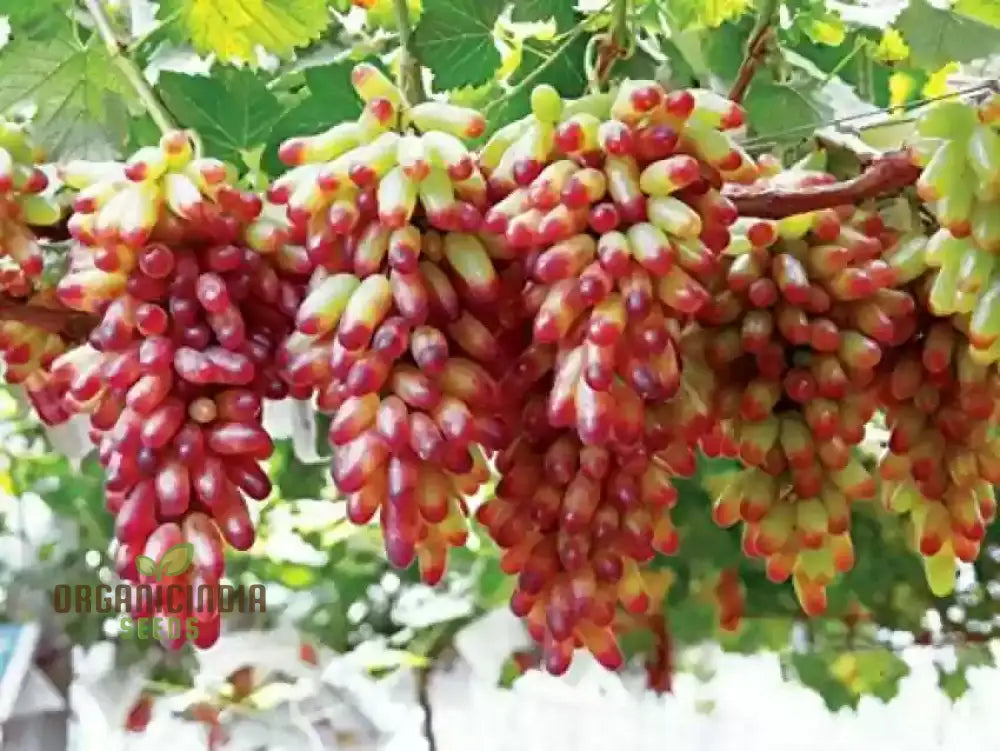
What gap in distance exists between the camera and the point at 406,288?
32 centimetres

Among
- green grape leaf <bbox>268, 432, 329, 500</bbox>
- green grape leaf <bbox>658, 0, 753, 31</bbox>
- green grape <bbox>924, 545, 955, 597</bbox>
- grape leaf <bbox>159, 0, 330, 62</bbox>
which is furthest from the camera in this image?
green grape leaf <bbox>268, 432, 329, 500</bbox>

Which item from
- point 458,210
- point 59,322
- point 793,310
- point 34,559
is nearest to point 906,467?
point 793,310

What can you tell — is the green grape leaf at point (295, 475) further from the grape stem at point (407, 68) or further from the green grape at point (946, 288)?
the green grape at point (946, 288)

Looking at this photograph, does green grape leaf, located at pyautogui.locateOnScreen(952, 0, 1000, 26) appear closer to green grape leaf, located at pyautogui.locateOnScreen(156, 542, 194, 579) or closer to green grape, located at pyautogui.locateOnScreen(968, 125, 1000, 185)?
green grape, located at pyautogui.locateOnScreen(968, 125, 1000, 185)

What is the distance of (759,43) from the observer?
515 mm

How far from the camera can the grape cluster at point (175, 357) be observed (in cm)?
34

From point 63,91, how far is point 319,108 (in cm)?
14

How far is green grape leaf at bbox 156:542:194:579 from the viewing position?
33cm

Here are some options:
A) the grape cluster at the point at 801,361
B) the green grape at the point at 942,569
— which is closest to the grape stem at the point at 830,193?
the grape cluster at the point at 801,361

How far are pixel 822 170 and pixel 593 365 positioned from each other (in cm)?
16

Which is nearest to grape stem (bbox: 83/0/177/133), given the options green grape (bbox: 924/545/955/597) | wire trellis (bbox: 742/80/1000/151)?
wire trellis (bbox: 742/80/1000/151)

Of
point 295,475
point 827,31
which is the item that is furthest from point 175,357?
point 295,475

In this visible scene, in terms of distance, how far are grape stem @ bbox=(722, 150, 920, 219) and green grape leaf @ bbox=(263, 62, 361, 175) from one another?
0.65 feet

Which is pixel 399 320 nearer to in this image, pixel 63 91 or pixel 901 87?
pixel 63 91
